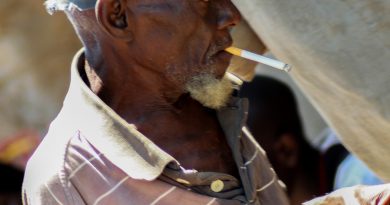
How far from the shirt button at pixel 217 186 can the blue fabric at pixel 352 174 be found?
898mm

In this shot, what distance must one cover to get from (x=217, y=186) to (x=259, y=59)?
27cm

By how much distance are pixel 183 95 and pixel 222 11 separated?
215 millimetres

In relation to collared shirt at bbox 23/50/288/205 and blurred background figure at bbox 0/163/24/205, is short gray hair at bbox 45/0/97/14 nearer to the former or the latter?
collared shirt at bbox 23/50/288/205

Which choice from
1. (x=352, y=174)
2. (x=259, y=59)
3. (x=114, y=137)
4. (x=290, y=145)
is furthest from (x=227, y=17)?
(x=290, y=145)

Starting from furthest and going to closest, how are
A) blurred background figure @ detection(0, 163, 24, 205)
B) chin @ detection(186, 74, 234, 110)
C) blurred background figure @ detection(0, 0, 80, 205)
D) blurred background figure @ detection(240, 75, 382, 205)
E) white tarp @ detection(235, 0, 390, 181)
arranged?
blurred background figure @ detection(0, 0, 80, 205)
blurred background figure @ detection(240, 75, 382, 205)
blurred background figure @ detection(0, 163, 24, 205)
chin @ detection(186, 74, 234, 110)
white tarp @ detection(235, 0, 390, 181)

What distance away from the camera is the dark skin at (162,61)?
198cm

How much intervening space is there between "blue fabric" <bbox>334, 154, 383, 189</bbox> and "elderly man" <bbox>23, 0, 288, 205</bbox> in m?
0.81

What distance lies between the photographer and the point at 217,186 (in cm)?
199

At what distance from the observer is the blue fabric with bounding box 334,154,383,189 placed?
2865 millimetres

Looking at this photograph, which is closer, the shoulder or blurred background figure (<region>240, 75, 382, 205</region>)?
the shoulder

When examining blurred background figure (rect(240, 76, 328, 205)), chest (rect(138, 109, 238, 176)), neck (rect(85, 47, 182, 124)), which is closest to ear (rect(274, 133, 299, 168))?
blurred background figure (rect(240, 76, 328, 205))

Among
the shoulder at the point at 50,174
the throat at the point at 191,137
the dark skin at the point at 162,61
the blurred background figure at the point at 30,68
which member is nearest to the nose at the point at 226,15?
the dark skin at the point at 162,61

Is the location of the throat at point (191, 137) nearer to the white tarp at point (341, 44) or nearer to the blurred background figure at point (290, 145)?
the white tarp at point (341, 44)

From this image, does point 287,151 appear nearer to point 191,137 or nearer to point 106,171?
point 191,137
